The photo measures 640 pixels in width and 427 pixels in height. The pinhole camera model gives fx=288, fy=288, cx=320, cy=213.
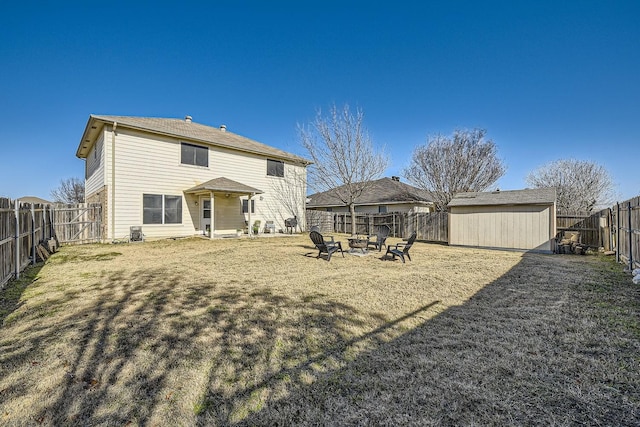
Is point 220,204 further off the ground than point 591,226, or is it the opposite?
point 220,204

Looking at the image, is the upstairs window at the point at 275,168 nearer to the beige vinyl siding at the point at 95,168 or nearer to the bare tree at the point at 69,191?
the beige vinyl siding at the point at 95,168

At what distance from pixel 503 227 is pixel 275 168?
1281 centimetres

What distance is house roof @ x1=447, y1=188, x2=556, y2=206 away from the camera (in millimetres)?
11523

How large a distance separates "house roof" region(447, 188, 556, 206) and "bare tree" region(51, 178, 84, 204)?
4440 cm

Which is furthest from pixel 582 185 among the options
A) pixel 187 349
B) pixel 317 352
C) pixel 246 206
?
pixel 187 349

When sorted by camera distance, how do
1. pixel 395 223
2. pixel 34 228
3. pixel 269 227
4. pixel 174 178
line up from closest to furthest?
pixel 34 228 → pixel 174 178 → pixel 269 227 → pixel 395 223

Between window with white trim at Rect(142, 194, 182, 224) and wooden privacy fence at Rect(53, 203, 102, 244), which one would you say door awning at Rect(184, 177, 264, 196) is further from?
wooden privacy fence at Rect(53, 203, 102, 244)

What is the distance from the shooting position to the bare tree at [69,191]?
37.4 meters

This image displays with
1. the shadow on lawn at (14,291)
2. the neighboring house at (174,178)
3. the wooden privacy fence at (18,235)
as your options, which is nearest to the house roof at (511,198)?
the neighboring house at (174,178)

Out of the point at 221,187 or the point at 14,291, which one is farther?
the point at 221,187

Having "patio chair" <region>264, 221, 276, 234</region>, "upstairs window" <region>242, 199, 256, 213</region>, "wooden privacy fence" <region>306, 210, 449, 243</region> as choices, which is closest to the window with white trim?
"upstairs window" <region>242, 199, 256, 213</region>

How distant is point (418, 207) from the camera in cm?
2378

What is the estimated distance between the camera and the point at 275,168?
18.4 meters

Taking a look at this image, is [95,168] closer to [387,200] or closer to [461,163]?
[387,200]
